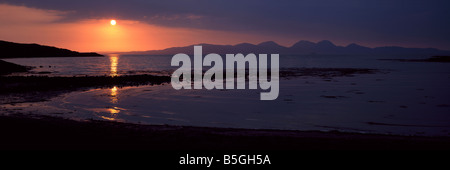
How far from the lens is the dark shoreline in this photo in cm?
871

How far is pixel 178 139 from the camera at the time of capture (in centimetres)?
972

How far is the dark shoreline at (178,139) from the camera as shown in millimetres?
8711

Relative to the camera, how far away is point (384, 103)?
19.4 metres

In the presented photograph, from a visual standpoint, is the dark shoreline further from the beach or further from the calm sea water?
the calm sea water

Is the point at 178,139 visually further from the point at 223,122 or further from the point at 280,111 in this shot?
the point at 280,111

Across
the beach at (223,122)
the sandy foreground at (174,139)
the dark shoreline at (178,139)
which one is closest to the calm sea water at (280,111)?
the beach at (223,122)

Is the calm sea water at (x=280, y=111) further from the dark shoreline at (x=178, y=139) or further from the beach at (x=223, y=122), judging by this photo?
the dark shoreline at (x=178, y=139)

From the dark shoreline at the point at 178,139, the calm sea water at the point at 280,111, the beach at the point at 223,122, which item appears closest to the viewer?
the dark shoreline at the point at 178,139

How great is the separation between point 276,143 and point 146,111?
9.34 meters

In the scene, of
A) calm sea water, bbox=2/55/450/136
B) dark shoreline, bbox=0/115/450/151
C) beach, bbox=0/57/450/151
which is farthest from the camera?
calm sea water, bbox=2/55/450/136

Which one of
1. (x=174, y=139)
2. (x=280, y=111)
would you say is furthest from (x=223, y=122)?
(x=174, y=139)

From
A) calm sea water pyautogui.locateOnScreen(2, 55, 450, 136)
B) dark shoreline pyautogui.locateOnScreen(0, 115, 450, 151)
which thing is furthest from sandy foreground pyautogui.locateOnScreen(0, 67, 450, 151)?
calm sea water pyautogui.locateOnScreen(2, 55, 450, 136)
